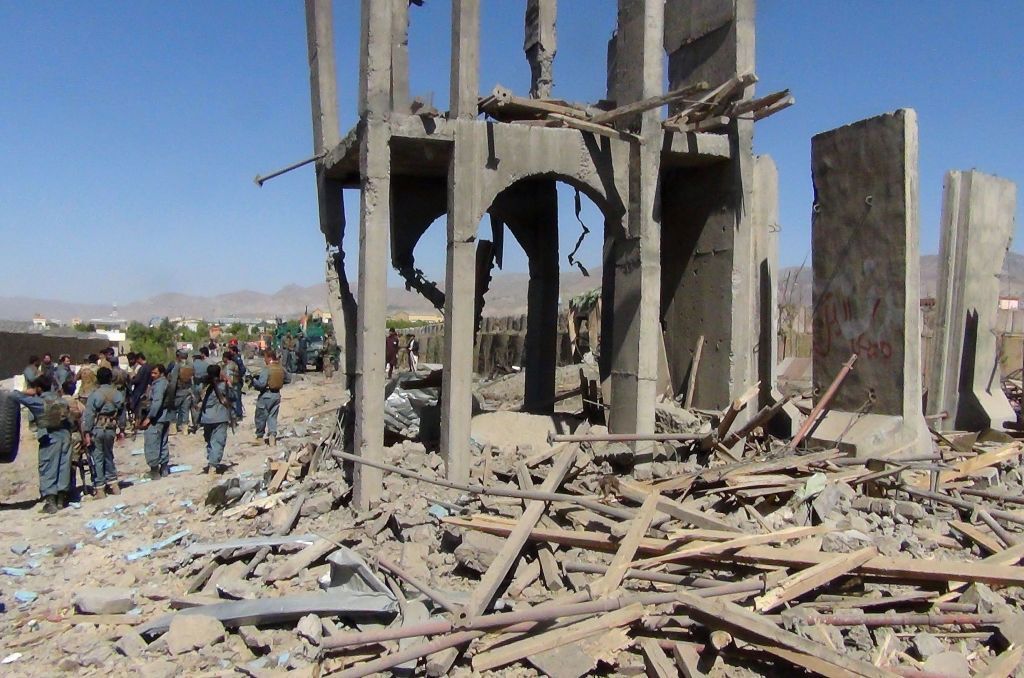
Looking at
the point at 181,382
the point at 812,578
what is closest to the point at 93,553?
the point at 181,382

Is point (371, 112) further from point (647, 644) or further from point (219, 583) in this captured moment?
point (647, 644)

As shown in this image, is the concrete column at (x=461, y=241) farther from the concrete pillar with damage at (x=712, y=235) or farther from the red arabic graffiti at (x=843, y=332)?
the red arabic graffiti at (x=843, y=332)

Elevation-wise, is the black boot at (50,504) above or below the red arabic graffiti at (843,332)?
below

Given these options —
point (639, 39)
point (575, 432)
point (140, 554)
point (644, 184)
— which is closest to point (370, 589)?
point (140, 554)

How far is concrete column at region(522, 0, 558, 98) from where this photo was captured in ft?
39.9

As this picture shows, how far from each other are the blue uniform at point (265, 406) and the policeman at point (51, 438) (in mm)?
3471

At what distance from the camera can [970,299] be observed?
11195 millimetres

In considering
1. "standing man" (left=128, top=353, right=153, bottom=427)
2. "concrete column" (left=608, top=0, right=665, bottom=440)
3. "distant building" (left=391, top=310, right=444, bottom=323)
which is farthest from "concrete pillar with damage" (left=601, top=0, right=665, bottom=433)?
"distant building" (left=391, top=310, right=444, bottom=323)

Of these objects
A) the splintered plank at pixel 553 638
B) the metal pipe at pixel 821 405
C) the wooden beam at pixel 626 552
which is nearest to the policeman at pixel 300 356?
the metal pipe at pixel 821 405

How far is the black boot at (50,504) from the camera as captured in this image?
10359mm

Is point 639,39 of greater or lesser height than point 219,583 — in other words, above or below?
above

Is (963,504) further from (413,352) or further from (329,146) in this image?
(413,352)

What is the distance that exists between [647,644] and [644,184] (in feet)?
18.4

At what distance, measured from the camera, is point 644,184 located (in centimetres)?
943
